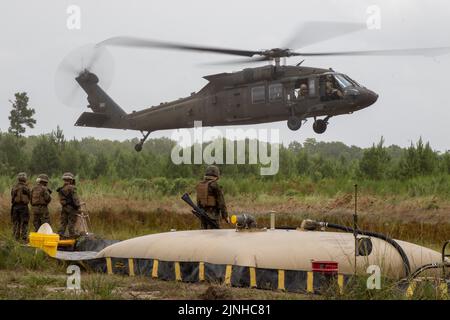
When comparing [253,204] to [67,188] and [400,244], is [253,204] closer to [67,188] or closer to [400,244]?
[67,188]

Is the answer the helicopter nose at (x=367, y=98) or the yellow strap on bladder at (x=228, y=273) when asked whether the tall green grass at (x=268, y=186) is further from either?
the yellow strap on bladder at (x=228, y=273)

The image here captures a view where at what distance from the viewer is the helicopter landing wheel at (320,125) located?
30844mm

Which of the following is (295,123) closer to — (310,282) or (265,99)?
(265,99)

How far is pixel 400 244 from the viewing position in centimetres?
1324

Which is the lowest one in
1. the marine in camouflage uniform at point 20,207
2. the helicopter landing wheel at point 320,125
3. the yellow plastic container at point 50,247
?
the yellow plastic container at point 50,247

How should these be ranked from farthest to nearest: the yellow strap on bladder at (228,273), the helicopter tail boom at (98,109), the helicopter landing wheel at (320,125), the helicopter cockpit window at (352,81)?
the helicopter tail boom at (98,109) < the helicopter landing wheel at (320,125) < the helicopter cockpit window at (352,81) < the yellow strap on bladder at (228,273)

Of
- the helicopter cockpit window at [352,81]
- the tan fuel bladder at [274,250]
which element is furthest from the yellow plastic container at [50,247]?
the helicopter cockpit window at [352,81]

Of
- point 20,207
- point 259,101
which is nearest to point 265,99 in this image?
point 259,101

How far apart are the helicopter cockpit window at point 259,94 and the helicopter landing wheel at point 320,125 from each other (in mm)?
1970

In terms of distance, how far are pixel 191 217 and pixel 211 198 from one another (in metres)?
10.8
